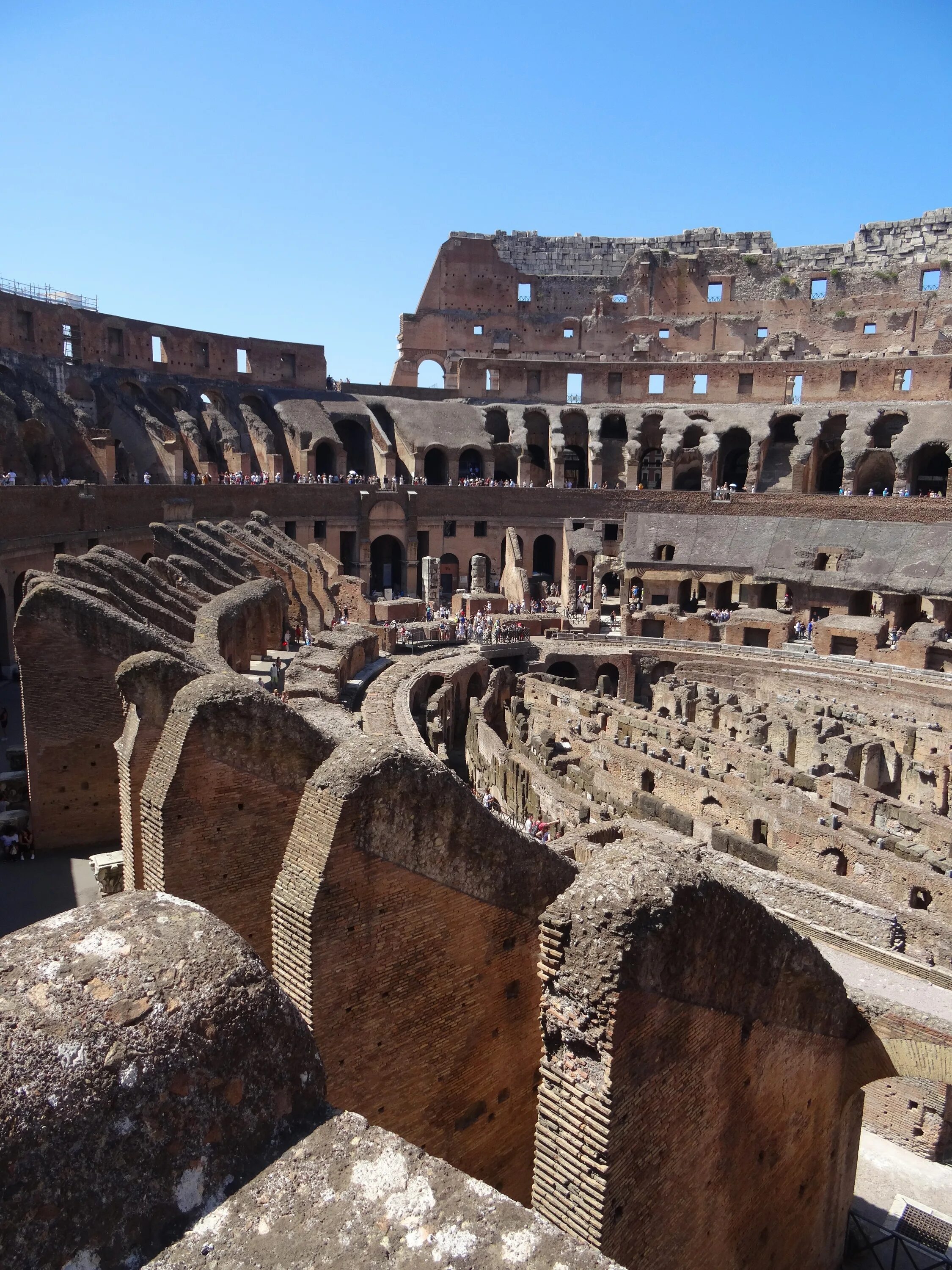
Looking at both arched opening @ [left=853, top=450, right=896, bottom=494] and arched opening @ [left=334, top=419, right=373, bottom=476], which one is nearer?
arched opening @ [left=853, top=450, right=896, bottom=494]

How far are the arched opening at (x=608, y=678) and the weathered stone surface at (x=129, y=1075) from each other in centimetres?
2754

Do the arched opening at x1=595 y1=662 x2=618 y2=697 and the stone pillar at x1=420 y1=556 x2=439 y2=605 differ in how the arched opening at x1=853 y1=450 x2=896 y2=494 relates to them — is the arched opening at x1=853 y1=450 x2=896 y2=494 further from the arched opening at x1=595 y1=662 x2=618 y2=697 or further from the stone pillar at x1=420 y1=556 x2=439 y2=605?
the stone pillar at x1=420 y1=556 x2=439 y2=605

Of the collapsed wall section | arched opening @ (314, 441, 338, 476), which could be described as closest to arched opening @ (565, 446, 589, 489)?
arched opening @ (314, 441, 338, 476)

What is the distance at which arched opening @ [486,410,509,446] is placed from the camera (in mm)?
45375

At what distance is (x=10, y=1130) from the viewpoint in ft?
7.77

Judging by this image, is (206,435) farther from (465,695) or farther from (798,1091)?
(798,1091)

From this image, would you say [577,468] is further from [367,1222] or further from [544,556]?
[367,1222]

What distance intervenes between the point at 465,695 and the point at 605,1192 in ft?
71.4

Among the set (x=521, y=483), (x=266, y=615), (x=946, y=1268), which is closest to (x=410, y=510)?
(x=521, y=483)

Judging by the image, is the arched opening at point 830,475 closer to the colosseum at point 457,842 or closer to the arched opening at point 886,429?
the arched opening at point 886,429

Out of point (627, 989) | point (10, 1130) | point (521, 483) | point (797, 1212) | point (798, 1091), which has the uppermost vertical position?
point (521, 483)

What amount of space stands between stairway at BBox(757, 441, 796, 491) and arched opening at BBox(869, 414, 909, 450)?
11.8 ft

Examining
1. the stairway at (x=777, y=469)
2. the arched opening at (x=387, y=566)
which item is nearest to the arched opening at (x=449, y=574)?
the arched opening at (x=387, y=566)

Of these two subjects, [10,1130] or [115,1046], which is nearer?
[10,1130]
